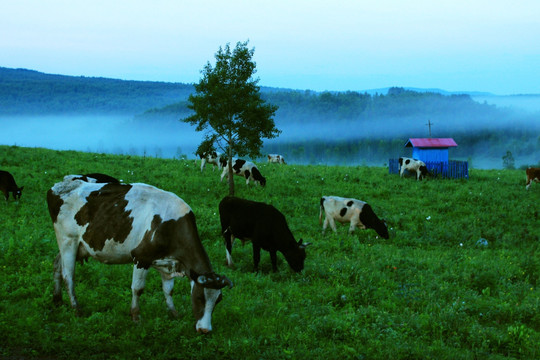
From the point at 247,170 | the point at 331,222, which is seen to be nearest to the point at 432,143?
the point at 247,170

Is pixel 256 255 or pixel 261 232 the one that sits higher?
pixel 261 232

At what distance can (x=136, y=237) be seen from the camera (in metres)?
7.75

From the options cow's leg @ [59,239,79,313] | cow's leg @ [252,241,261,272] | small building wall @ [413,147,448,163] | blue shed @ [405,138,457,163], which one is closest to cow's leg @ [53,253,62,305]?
cow's leg @ [59,239,79,313]

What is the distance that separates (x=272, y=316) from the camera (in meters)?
8.52

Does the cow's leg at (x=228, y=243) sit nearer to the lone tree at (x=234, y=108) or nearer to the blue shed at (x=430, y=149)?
the lone tree at (x=234, y=108)

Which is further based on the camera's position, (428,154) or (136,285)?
(428,154)

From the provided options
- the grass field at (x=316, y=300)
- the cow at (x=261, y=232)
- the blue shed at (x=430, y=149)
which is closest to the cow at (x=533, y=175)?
the blue shed at (x=430, y=149)

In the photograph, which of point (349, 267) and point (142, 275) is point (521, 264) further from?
point (142, 275)

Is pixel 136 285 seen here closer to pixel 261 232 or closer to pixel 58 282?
pixel 58 282

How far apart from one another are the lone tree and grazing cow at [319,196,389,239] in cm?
892

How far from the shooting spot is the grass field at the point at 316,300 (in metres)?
7.32

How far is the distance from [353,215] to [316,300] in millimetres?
8253

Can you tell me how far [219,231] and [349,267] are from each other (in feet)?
17.5

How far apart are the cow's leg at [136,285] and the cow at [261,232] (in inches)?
173
